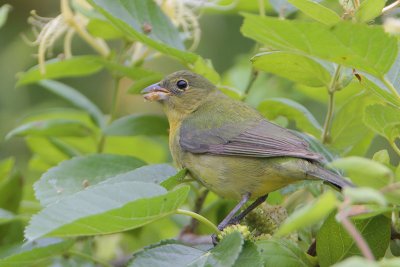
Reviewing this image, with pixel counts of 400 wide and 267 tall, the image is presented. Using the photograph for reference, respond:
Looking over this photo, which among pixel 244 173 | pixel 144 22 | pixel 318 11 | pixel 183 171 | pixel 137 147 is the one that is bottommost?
pixel 137 147

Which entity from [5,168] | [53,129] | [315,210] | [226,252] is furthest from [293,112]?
[315,210]

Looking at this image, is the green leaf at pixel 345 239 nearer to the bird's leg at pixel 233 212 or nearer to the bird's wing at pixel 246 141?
the bird's wing at pixel 246 141

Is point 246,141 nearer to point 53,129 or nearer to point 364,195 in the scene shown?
point 53,129

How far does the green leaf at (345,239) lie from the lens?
2.36 metres

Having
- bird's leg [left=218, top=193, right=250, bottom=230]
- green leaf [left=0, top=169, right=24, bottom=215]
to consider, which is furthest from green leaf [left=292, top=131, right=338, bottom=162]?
green leaf [left=0, top=169, right=24, bottom=215]

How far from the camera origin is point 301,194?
314 cm

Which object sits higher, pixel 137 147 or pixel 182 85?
pixel 182 85

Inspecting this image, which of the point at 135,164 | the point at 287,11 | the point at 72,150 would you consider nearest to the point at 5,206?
the point at 72,150

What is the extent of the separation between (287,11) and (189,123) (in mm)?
731

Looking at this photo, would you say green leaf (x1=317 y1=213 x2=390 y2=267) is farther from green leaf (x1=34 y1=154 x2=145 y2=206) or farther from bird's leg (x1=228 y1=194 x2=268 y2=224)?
green leaf (x1=34 y1=154 x2=145 y2=206)

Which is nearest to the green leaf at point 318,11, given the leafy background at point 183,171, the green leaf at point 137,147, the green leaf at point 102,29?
the leafy background at point 183,171

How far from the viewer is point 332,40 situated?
2035 mm

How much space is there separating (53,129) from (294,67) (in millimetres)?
1229

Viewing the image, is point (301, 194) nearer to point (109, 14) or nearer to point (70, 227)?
point (109, 14)
